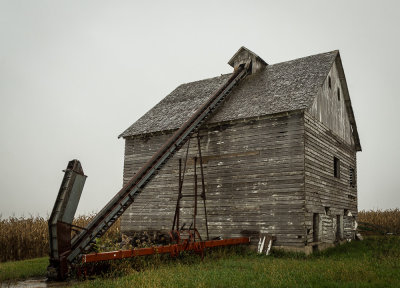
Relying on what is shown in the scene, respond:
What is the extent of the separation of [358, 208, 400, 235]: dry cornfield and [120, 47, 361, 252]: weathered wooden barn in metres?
9.97

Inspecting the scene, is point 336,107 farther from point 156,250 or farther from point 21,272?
point 21,272

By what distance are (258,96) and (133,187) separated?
8604mm

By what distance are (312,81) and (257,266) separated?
10.2 m

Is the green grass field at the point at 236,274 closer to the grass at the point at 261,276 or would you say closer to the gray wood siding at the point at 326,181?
the grass at the point at 261,276

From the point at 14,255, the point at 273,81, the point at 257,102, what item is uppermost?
the point at 273,81

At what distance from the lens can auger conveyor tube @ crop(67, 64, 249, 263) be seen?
12156 millimetres

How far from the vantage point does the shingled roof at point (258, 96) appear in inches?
714

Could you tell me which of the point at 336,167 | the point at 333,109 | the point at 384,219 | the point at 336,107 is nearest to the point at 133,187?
the point at 336,167

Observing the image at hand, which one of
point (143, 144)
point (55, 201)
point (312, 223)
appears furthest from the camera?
point (143, 144)

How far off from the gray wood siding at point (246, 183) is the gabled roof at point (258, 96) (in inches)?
23.7

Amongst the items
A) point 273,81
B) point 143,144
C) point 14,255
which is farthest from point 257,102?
point 14,255

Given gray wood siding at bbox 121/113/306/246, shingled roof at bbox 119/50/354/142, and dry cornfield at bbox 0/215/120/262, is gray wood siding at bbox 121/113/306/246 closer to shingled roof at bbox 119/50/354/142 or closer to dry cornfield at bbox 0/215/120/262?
shingled roof at bbox 119/50/354/142

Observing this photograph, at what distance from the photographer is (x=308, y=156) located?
1705 cm

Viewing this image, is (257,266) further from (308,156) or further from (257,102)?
(257,102)
